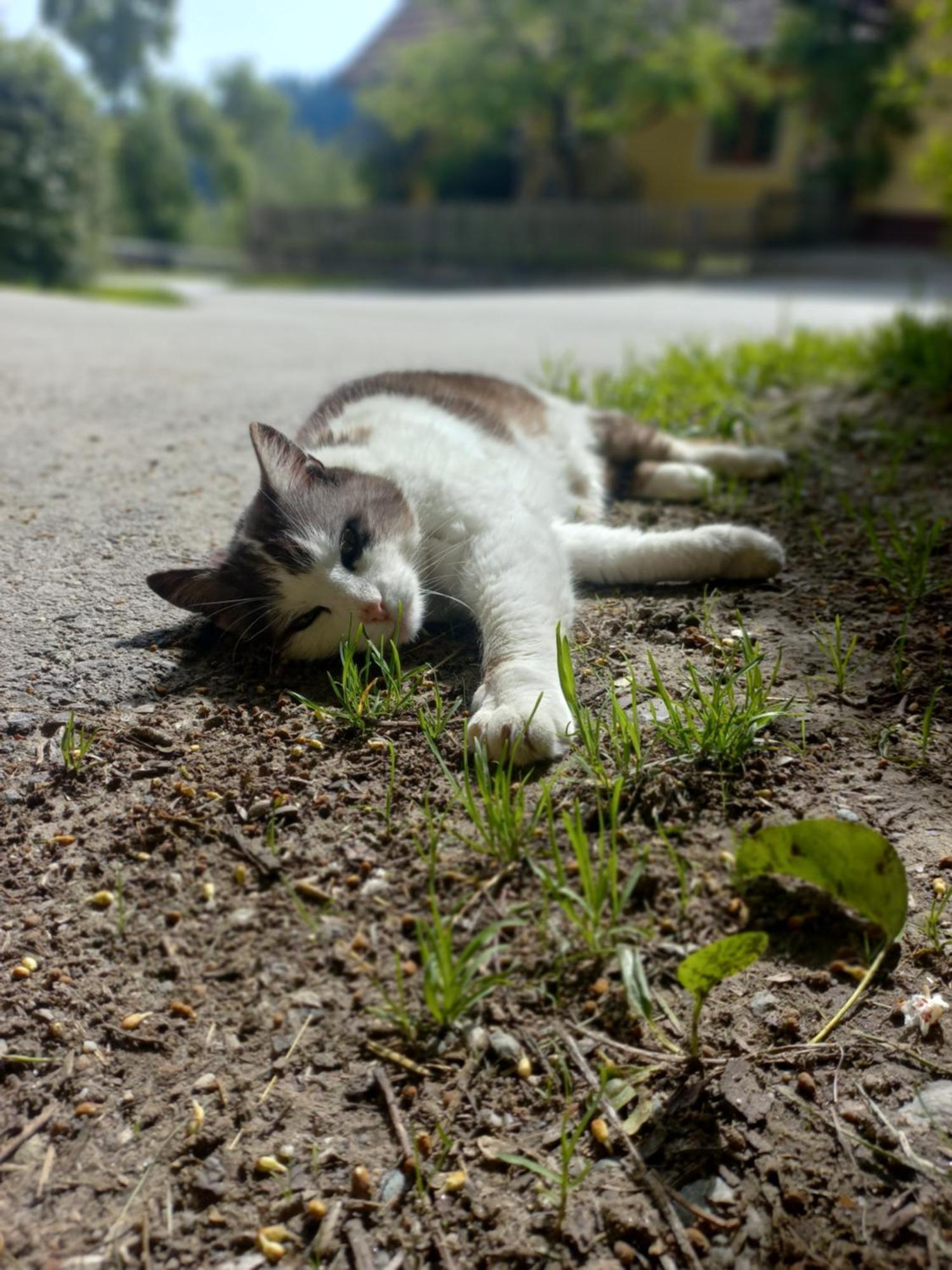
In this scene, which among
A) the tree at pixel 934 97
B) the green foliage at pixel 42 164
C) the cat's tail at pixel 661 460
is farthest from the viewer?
the green foliage at pixel 42 164

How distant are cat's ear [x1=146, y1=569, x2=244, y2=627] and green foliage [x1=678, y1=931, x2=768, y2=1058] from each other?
1.39 metres

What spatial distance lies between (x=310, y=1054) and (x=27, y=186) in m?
13.8

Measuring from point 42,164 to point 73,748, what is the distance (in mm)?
13009

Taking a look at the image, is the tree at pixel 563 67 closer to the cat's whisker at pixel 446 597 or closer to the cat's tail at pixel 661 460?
the cat's tail at pixel 661 460

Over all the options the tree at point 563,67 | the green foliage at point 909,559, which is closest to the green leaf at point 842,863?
the green foliage at point 909,559

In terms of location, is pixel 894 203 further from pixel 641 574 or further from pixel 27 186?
pixel 641 574

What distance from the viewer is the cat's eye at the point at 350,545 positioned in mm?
2346

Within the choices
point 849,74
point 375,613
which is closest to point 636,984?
point 375,613

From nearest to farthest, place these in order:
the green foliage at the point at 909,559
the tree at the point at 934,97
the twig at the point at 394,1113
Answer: the twig at the point at 394,1113 < the green foliage at the point at 909,559 < the tree at the point at 934,97

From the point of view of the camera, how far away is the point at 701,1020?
164 centimetres

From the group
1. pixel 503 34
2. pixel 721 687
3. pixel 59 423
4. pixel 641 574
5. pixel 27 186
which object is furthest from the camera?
pixel 503 34

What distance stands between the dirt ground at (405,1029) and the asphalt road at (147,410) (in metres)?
0.35

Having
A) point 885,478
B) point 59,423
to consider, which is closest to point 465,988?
point 885,478

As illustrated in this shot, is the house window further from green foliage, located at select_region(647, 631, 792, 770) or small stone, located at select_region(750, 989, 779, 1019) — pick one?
small stone, located at select_region(750, 989, 779, 1019)
